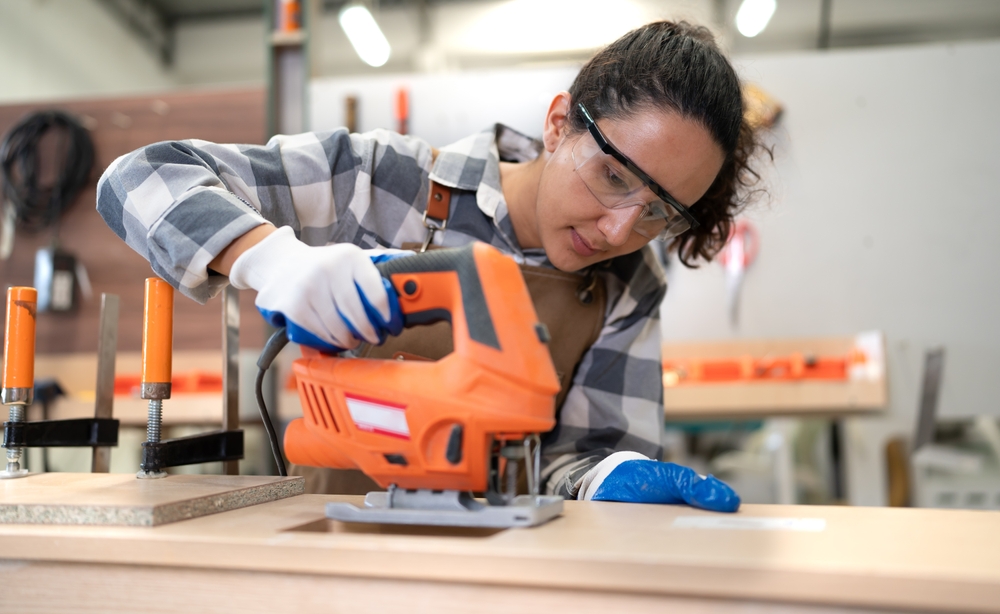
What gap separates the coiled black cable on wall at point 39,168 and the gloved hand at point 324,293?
8.94ft

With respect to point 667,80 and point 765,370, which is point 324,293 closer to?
point 667,80

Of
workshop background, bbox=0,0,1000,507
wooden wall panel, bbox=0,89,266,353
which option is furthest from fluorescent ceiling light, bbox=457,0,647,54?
wooden wall panel, bbox=0,89,266,353

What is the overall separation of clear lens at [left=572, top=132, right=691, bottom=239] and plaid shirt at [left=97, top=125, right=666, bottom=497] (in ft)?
0.78

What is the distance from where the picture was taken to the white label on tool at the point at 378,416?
0.81 metres

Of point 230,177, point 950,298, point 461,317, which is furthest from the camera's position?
point 950,298

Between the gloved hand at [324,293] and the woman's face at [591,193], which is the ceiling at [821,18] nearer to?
the woman's face at [591,193]

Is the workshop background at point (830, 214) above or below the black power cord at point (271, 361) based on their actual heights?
above

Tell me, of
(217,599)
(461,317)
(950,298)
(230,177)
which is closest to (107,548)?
(217,599)

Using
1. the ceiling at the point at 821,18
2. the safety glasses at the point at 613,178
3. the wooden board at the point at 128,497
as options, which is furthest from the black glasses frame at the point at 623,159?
the ceiling at the point at 821,18

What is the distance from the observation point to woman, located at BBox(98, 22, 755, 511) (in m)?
0.90

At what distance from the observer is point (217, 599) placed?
0.72 meters

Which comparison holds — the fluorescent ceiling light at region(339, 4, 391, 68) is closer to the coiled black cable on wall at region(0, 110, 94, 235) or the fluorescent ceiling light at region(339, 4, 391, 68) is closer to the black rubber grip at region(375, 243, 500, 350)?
the coiled black cable on wall at region(0, 110, 94, 235)

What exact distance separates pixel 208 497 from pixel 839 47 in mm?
7384

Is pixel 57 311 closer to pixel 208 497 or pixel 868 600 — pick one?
pixel 208 497
